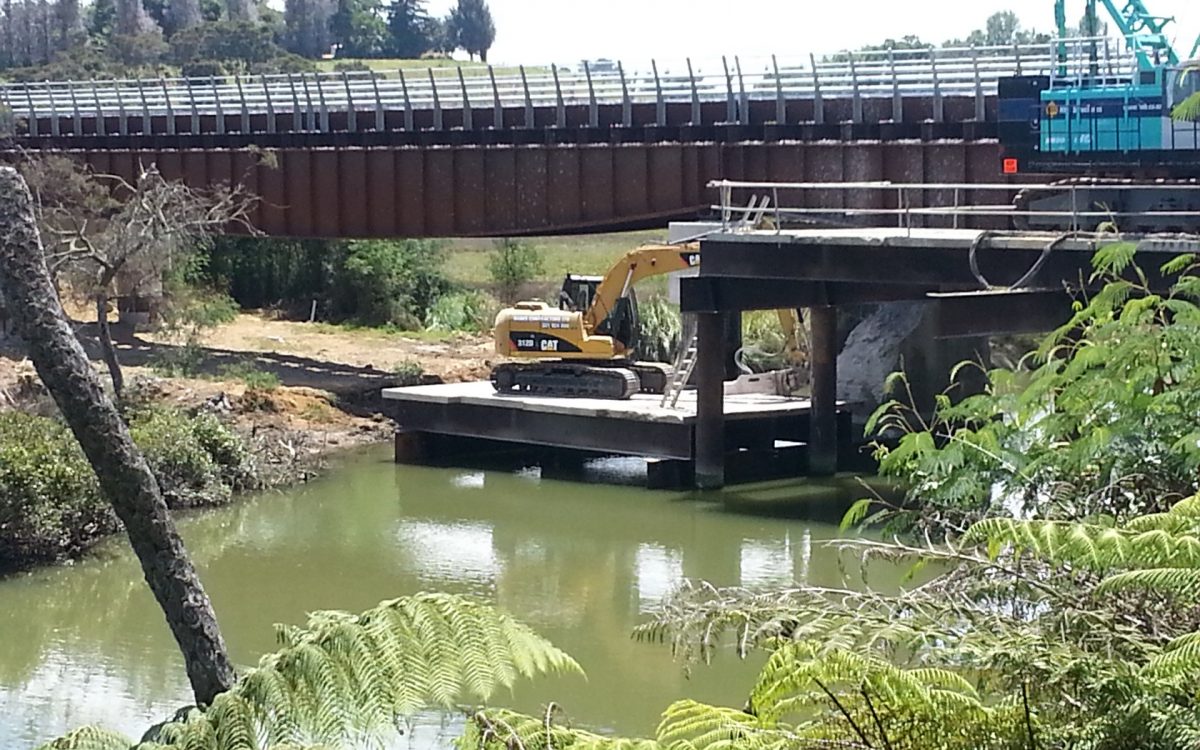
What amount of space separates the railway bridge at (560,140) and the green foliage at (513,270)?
9427mm

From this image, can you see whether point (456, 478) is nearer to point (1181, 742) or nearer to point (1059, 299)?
point (1059, 299)

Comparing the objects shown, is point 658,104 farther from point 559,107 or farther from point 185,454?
point 185,454

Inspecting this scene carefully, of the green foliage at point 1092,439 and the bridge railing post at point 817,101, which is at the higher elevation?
the bridge railing post at point 817,101

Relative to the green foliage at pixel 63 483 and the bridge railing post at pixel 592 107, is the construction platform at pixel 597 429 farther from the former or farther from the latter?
the bridge railing post at pixel 592 107

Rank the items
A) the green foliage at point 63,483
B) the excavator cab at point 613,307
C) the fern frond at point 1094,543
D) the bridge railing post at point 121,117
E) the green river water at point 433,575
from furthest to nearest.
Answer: the bridge railing post at point 121,117 → the excavator cab at point 613,307 → the green foliage at point 63,483 → the green river water at point 433,575 → the fern frond at point 1094,543

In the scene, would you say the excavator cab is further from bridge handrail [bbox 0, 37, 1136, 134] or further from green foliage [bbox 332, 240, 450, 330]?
green foliage [bbox 332, 240, 450, 330]

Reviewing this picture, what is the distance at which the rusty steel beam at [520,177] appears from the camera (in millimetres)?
33219

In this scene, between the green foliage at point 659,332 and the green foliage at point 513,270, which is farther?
the green foliage at point 513,270

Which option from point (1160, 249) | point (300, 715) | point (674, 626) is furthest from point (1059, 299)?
point (300, 715)

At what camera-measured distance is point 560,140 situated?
1447 inches

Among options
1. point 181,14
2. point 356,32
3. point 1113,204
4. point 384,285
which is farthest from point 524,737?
point 181,14

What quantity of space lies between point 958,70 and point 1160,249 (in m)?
13.8

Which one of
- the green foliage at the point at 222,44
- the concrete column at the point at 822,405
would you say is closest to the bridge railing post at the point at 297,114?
the concrete column at the point at 822,405

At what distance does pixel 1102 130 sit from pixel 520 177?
1164 centimetres
